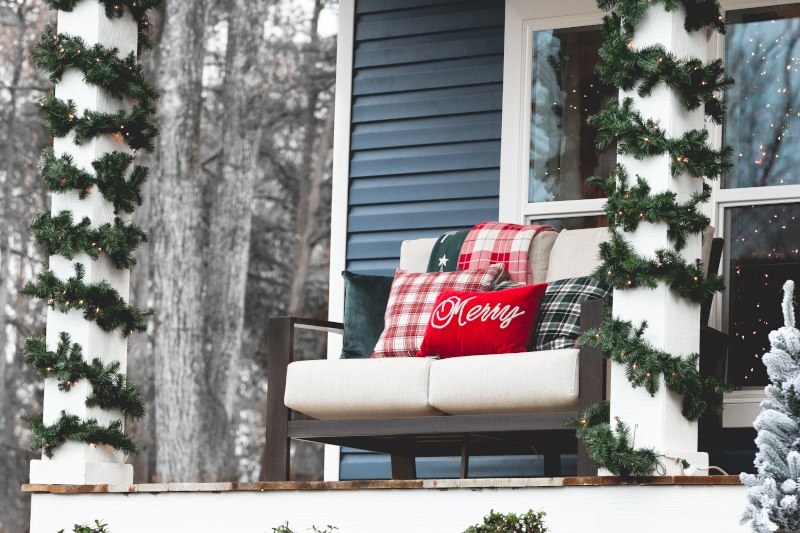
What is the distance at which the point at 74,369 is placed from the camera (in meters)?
3.07

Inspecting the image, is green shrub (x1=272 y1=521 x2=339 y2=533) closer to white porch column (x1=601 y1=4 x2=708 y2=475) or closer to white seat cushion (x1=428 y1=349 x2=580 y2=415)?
white seat cushion (x1=428 y1=349 x2=580 y2=415)

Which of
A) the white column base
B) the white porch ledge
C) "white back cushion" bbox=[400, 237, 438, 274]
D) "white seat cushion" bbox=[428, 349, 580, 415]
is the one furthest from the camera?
"white back cushion" bbox=[400, 237, 438, 274]

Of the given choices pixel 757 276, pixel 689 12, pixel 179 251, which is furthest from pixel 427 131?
pixel 179 251

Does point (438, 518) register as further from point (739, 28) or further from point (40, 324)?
point (40, 324)

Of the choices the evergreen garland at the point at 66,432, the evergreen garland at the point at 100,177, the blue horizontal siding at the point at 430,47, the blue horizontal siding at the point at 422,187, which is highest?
the blue horizontal siding at the point at 430,47

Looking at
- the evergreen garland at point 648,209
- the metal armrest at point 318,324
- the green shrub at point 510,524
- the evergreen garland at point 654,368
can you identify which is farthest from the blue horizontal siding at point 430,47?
the green shrub at point 510,524

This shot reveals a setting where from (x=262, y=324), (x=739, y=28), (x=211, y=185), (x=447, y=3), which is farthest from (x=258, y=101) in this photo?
(x=739, y=28)

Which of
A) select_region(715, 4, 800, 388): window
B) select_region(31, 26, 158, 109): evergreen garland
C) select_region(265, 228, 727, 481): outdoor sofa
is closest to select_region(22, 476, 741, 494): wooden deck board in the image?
select_region(265, 228, 727, 481): outdoor sofa

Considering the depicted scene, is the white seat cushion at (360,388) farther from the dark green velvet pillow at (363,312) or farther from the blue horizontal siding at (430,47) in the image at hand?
the blue horizontal siding at (430,47)

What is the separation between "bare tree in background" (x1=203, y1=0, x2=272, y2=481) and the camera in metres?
10.4

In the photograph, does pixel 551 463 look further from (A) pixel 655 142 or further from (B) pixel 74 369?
(B) pixel 74 369

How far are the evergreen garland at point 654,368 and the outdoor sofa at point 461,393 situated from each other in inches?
5.2

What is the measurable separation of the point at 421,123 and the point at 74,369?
85.9 inches

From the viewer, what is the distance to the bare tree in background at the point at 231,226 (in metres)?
10.4
